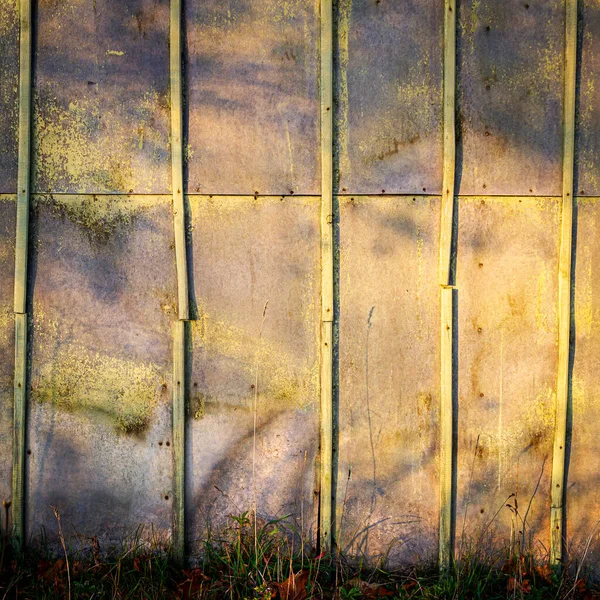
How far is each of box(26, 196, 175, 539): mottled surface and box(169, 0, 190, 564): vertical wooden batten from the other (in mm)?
61

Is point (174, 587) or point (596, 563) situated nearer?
point (174, 587)

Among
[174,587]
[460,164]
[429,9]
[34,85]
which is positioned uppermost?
[429,9]

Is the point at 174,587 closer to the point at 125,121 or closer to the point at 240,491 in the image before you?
the point at 240,491

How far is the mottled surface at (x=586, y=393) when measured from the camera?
3.57m

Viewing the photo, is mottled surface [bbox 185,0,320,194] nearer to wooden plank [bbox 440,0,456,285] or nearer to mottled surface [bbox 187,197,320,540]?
mottled surface [bbox 187,197,320,540]

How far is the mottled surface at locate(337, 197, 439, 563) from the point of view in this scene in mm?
3553

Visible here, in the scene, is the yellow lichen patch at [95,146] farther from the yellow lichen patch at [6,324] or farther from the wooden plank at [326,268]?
the wooden plank at [326,268]

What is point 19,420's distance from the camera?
3512 mm

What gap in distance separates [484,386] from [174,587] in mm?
2148

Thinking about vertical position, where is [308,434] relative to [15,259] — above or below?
below

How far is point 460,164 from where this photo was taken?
354 centimetres

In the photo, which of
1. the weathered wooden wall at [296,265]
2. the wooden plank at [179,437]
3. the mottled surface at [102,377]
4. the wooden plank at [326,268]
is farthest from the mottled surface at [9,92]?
the wooden plank at [326,268]

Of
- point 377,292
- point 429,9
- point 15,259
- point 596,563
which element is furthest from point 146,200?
point 596,563

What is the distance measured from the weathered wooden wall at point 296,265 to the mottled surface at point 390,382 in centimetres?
1
